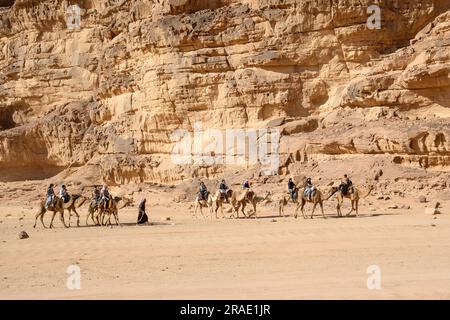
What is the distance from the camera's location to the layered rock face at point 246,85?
24.4 meters

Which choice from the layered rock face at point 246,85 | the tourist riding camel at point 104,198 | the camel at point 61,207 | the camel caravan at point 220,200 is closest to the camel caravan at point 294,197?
the camel caravan at point 220,200

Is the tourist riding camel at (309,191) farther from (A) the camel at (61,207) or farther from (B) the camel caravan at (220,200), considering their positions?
(A) the camel at (61,207)

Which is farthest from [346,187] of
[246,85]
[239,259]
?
[246,85]

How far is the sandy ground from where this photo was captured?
8.29 m

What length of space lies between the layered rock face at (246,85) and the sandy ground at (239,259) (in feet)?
22.0

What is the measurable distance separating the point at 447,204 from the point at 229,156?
1111 centimetres

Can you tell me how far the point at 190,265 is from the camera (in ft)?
35.4

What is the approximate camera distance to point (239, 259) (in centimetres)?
1133

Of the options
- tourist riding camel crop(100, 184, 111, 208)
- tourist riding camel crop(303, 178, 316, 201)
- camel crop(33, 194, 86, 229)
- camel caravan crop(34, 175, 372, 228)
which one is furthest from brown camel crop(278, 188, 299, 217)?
camel crop(33, 194, 86, 229)

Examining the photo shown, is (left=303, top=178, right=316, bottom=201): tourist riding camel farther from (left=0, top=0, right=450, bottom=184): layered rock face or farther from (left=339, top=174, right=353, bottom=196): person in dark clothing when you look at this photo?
(left=0, top=0, right=450, bottom=184): layered rock face

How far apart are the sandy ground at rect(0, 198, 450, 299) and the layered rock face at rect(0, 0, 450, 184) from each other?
6705mm

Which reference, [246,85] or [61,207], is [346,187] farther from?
[246,85]

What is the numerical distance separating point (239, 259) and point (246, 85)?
18.1 metres
